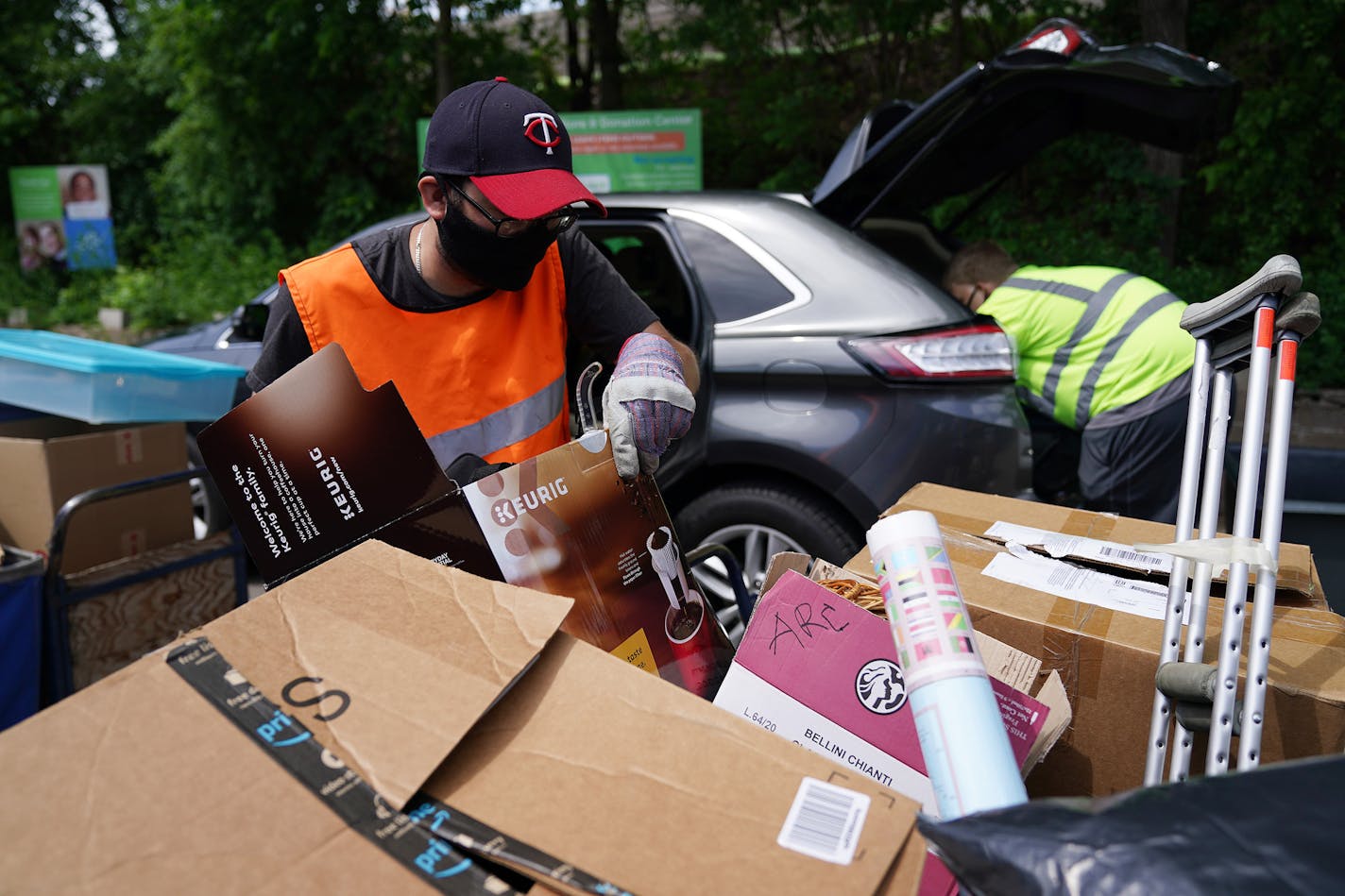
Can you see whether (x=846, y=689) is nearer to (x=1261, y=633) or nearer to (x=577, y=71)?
(x=1261, y=633)

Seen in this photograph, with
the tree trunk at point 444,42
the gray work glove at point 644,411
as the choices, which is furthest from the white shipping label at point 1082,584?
the tree trunk at point 444,42

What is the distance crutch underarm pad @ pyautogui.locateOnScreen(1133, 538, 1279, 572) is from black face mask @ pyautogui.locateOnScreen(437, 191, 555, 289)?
1.25 m

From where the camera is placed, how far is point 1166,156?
9000 mm

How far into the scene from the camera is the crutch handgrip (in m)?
1.25

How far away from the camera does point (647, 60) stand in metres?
11.8

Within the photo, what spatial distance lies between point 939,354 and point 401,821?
243 cm

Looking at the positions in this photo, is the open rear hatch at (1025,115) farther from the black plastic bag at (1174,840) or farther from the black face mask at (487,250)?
the black plastic bag at (1174,840)

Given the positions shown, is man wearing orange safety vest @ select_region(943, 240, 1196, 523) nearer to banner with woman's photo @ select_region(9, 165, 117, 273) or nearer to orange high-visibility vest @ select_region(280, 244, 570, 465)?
orange high-visibility vest @ select_region(280, 244, 570, 465)

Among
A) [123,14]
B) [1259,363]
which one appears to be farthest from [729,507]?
[123,14]

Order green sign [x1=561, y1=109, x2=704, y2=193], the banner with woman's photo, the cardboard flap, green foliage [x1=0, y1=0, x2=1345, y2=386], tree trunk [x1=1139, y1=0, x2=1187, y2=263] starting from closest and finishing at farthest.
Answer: the cardboard flap
green sign [x1=561, y1=109, x2=704, y2=193]
tree trunk [x1=1139, y1=0, x2=1187, y2=263]
green foliage [x1=0, y1=0, x2=1345, y2=386]
the banner with woman's photo

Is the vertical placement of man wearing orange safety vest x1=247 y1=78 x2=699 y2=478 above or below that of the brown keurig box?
above

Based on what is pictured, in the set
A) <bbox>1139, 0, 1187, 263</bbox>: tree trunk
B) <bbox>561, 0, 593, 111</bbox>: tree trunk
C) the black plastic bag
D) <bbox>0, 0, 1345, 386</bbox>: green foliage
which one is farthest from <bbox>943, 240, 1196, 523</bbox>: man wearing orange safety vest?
<bbox>561, 0, 593, 111</bbox>: tree trunk

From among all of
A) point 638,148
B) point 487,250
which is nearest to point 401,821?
point 487,250

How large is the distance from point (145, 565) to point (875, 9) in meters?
9.50
